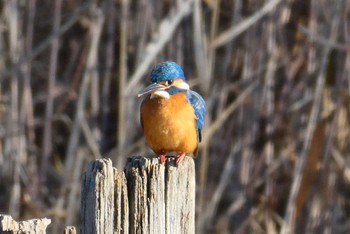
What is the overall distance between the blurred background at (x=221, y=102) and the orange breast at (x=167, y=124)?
54.2 inches

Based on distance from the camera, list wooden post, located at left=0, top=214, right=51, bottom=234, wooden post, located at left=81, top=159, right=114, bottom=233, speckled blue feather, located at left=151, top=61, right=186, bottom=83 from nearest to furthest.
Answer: wooden post, located at left=0, top=214, right=51, bottom=234 → wooden post, located at left=81, top=159, right=114, bottom=233 → speckled blue feather, located at left=151, top=61, right=186, bottom=83

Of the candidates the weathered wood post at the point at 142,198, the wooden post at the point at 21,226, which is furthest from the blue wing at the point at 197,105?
the wooden post at the point at 21,226

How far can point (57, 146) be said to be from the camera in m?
6.20

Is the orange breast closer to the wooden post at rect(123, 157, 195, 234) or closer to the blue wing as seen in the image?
the blue wing

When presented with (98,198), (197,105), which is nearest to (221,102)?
(197,105)

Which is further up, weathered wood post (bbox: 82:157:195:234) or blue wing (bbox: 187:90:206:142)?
blue wing (bbox: 187:90:206:142)

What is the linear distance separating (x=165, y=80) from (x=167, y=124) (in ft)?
0.67

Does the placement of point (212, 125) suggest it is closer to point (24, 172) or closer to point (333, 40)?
point (333, 40)

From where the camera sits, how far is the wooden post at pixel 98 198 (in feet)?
6.78

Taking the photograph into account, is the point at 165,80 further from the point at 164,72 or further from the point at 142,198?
the point at 142,198

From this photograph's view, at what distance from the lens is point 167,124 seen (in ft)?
11.9

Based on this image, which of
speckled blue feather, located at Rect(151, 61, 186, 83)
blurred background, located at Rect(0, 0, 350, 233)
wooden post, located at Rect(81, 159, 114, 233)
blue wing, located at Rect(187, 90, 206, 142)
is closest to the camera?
wooden post, located at Rect(81, 159, 114, 233)

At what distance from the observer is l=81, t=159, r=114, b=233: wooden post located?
6.78 feet

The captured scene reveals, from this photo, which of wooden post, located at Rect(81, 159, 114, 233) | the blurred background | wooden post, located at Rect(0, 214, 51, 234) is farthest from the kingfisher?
wooden post, located at Rect(0, 214, 51, 234)
